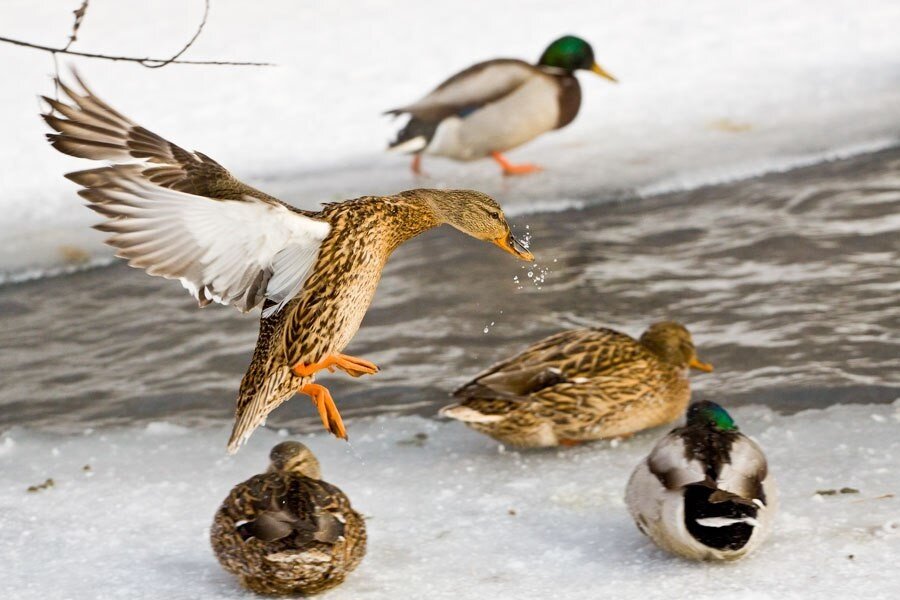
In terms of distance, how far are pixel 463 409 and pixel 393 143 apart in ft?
14.2

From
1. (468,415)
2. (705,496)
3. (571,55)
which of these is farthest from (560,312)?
(571,55)

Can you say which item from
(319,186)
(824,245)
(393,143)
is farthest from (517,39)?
(824,245)

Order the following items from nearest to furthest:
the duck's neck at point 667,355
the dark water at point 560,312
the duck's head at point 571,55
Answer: the duck's neck at point 667,355 < the dark water at point 560,312 < the duck's head at point 571,55

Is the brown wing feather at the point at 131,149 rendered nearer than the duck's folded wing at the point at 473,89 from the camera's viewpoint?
Yes

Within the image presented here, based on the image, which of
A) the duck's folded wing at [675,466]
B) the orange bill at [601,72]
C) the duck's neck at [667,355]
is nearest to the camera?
the duck's folded wing at [675,466]

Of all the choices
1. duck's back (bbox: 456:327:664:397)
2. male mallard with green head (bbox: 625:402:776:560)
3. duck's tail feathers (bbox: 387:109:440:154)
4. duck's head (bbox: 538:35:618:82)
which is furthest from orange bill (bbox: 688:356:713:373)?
duck's head (bbox: 538:35:618:82)

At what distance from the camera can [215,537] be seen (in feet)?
12.6

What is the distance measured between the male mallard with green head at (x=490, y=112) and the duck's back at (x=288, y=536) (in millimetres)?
5225

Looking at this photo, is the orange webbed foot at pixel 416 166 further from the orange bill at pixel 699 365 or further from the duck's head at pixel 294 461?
the duck's head at pixel 294 461

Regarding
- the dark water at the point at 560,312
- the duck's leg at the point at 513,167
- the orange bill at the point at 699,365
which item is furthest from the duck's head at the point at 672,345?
the duck's leg at the point at 513,167

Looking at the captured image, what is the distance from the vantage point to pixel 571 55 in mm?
9414

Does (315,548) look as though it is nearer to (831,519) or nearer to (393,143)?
(831,519)

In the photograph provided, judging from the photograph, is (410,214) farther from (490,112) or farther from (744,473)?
(490,112)

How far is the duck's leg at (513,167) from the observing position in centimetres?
884
